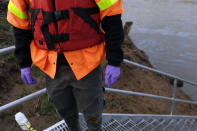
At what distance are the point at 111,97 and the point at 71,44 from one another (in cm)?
386

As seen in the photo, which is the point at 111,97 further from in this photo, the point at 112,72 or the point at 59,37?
the point at 59,37

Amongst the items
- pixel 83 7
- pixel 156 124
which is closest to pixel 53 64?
pixel 83 7

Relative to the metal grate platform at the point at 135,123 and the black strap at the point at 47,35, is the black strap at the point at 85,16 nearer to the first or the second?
the black strap at the point at 47,35

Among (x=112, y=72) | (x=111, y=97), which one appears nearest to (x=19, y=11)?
(x=112, y=72)

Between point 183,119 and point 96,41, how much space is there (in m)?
2.93

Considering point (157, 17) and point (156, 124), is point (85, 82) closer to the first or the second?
point (156, 124)

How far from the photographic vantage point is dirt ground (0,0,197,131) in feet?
10.8

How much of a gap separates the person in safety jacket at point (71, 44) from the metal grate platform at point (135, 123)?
70cm

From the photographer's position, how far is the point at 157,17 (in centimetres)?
1884

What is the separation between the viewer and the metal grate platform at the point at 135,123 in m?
2.16

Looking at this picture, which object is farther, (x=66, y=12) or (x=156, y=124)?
(x=156, y=124)

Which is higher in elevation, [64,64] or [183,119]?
[64,64]

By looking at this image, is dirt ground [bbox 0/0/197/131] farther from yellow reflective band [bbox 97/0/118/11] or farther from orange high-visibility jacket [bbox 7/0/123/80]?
yellow reflective band [bbox 97/0/118/11]

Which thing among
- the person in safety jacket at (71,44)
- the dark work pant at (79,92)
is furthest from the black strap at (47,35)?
the dark work pant at (79,92)
